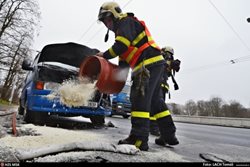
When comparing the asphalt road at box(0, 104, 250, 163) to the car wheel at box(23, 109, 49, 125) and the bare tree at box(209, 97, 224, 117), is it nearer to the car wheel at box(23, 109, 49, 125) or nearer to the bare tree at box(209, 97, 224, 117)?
the car wheel at box(23, 109, 49, 125)

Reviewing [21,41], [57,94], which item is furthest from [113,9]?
[21,41]

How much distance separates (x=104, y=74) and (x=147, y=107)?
0.69m

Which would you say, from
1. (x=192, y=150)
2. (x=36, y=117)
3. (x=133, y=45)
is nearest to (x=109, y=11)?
(x=133, y=45)

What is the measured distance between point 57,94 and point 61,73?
1.95 ft

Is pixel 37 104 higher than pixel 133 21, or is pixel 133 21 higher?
pixel 133 21

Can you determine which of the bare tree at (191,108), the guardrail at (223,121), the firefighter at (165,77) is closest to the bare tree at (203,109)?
the bare tree at (191,108)

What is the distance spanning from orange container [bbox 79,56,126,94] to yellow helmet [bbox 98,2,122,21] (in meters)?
0.57

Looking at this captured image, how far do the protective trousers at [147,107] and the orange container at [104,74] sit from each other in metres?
0.33

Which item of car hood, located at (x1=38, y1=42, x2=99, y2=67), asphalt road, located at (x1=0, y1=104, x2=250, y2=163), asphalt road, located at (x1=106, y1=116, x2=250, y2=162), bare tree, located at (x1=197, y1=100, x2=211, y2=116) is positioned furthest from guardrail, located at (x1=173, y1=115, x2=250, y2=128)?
bare tree, located at (x1=197, y1=100, x2=211, y2=116)

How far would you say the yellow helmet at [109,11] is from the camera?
124 inches

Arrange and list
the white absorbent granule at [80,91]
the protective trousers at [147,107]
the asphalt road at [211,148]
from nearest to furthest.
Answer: the asphalt road at [211,148]
the protective trousers at [147,107]
the white absorbent granule at [80,91]

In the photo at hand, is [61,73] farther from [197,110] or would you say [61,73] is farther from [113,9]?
[197,110]

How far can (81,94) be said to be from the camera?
3.65 metres

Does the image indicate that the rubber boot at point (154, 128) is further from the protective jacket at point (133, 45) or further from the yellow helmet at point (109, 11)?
the yellow helmet at point (109, 11)
